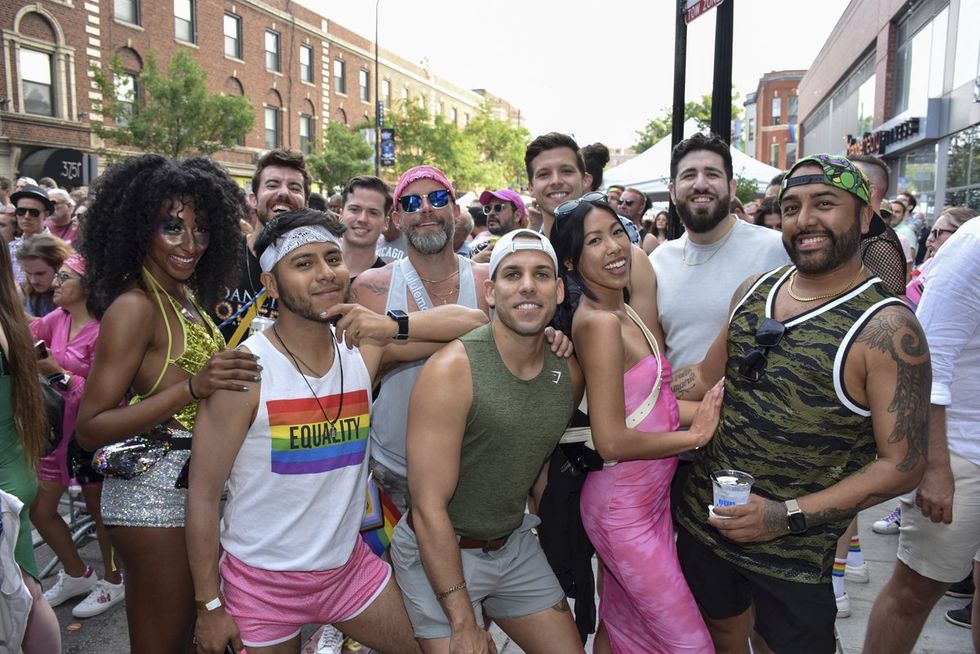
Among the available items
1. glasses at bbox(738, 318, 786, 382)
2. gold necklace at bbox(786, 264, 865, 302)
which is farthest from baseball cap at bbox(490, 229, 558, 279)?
gold necklace at bbox(786, 264, 865, 302)

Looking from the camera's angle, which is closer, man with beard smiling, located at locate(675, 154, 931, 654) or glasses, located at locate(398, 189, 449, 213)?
man with beard smiling, located at locate(675, 154, 931, 654)

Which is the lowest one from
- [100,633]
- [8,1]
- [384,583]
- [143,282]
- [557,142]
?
[100,633]

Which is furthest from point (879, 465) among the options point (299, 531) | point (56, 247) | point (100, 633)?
point (56, 247)

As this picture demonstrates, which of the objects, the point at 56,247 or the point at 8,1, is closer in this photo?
the point at 56,247

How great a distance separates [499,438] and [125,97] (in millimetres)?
24915

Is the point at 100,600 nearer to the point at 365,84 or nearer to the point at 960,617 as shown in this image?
the point at 960,617

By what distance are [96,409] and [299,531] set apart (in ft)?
2.87

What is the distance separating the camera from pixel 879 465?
2.40 metres

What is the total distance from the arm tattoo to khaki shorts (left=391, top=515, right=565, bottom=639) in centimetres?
144

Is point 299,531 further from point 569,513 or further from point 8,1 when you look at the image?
point 8,1

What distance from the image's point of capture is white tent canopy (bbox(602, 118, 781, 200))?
13.6 metres

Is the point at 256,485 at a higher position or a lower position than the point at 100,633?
higher

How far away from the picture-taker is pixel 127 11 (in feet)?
81.8

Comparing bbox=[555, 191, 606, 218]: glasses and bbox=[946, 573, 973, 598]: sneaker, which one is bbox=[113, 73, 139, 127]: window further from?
bbox=[946, 573, 973, 598]: sneaker
